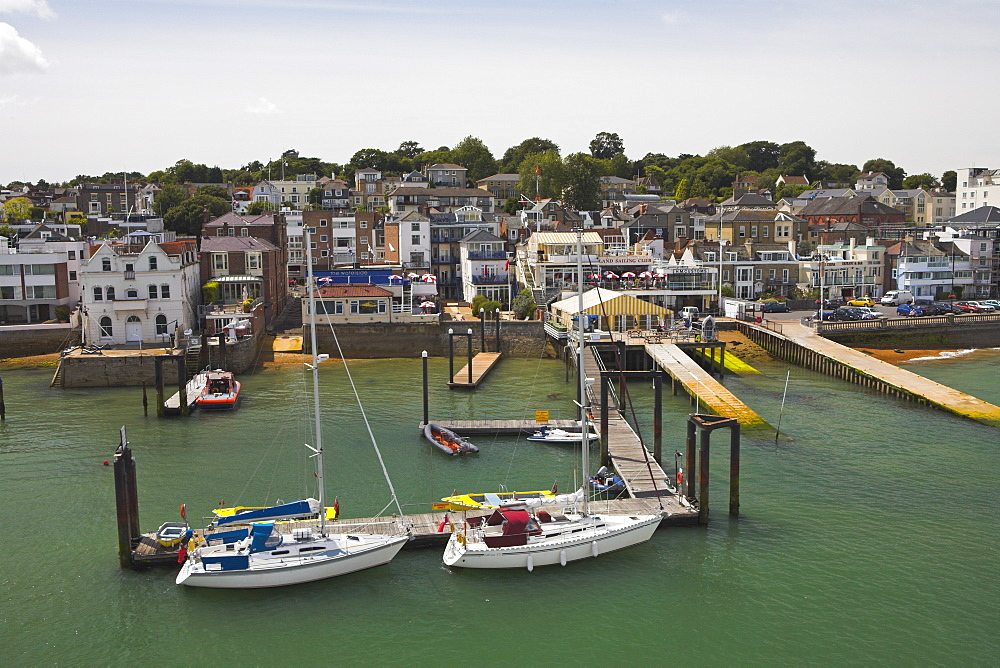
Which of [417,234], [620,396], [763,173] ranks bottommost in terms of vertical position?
[620,396]

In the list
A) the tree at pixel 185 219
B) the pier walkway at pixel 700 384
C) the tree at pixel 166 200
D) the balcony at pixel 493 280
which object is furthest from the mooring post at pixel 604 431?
the tree at pixel 166 200

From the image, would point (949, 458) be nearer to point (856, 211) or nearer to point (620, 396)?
point (620, 396)

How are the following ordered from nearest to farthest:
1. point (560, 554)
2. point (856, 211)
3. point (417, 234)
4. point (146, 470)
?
point (560, 554) < point (146, 470) < point (417, 234) < point (856, 211)

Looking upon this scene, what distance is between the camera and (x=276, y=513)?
2778cm

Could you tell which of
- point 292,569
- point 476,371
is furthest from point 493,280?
point 292,569

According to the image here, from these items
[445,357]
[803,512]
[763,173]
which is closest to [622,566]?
[803,512]

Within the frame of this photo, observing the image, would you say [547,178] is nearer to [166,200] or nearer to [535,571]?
[166,200]

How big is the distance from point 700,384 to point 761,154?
146 m

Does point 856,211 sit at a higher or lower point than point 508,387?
higher

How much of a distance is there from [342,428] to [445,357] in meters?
23.1

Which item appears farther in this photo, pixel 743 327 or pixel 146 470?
pixel 743 327

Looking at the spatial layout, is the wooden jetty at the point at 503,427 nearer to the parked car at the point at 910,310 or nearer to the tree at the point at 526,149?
the parked car at the point at 910,310

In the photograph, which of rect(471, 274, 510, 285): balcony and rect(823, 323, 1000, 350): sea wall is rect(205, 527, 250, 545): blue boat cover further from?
rect(471, 274, 510, 285): balcony

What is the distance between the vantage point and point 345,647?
22750 millimetres
